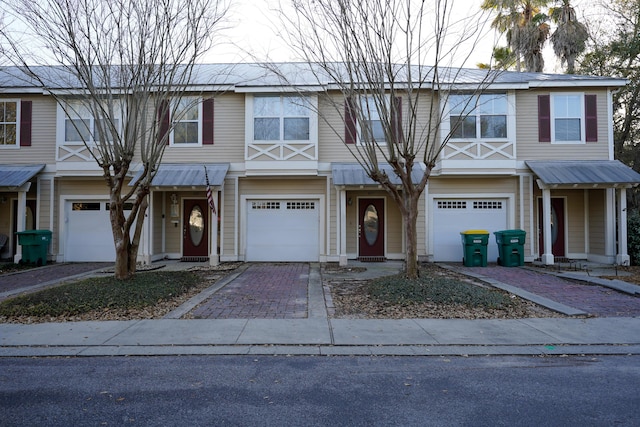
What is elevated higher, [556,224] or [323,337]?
[556,224]

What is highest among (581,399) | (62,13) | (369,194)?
(62,13)

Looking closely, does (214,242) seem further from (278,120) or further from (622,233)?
(622,233)

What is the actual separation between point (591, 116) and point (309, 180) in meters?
9.57

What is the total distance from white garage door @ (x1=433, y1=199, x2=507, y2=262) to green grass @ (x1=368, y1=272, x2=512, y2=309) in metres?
5.76

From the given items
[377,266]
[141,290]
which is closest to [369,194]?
[377,266]

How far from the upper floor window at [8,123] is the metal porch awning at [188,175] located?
15.7ft

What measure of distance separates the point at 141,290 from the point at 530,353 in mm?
6991

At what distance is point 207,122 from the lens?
14211 mm

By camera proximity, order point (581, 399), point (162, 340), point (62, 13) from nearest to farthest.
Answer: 1. point (581, 399)
2. point (162, 340)
3. point (62, 13)

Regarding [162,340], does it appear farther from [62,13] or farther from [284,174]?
[284,174]

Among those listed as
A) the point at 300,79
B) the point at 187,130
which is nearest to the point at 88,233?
the point at 187,130

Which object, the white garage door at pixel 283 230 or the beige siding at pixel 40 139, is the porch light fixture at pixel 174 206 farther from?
the beige siding at pixel 40 139

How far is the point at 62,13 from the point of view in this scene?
8391 mm

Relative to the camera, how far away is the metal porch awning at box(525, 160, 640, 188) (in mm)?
12625
